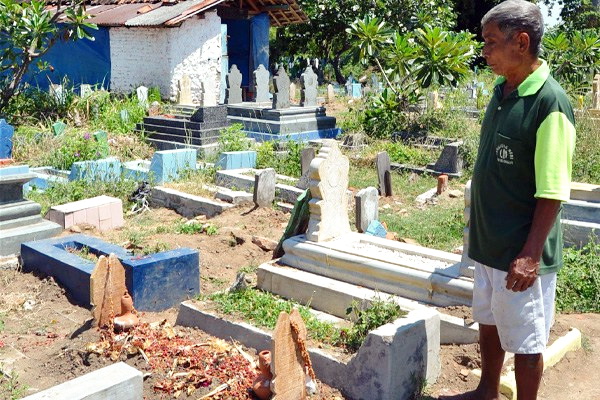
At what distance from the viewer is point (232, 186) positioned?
10617 millimetres

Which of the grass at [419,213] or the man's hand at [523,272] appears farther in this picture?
the grass at [419,213]

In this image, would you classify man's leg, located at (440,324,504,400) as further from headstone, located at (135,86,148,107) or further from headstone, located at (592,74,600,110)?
headstone, located at (135,86,148,107)

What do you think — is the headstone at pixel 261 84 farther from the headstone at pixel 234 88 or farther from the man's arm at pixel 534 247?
the man's arm at pixel 534 247

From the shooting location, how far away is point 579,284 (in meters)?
6.03

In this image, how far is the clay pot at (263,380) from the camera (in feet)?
13.1

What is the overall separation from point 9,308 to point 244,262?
235 cm

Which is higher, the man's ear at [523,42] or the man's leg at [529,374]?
the man's ear at [523,42]

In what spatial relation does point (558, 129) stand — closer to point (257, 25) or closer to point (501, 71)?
point (501, 71)

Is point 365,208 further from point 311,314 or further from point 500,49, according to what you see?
point 500,49

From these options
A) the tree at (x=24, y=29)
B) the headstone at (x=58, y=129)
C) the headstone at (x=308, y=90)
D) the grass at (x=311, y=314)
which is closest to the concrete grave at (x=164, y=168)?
the headstone at (x=58, y=129)

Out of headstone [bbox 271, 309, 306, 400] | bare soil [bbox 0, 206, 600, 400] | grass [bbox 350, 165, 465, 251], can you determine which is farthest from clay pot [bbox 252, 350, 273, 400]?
grass [bbox 350, 165, 465, 251]

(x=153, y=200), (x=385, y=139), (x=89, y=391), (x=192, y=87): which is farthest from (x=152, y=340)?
(x=192, y=87)

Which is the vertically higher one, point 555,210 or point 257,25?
point 257,25

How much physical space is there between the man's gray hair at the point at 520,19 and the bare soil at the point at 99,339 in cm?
211
